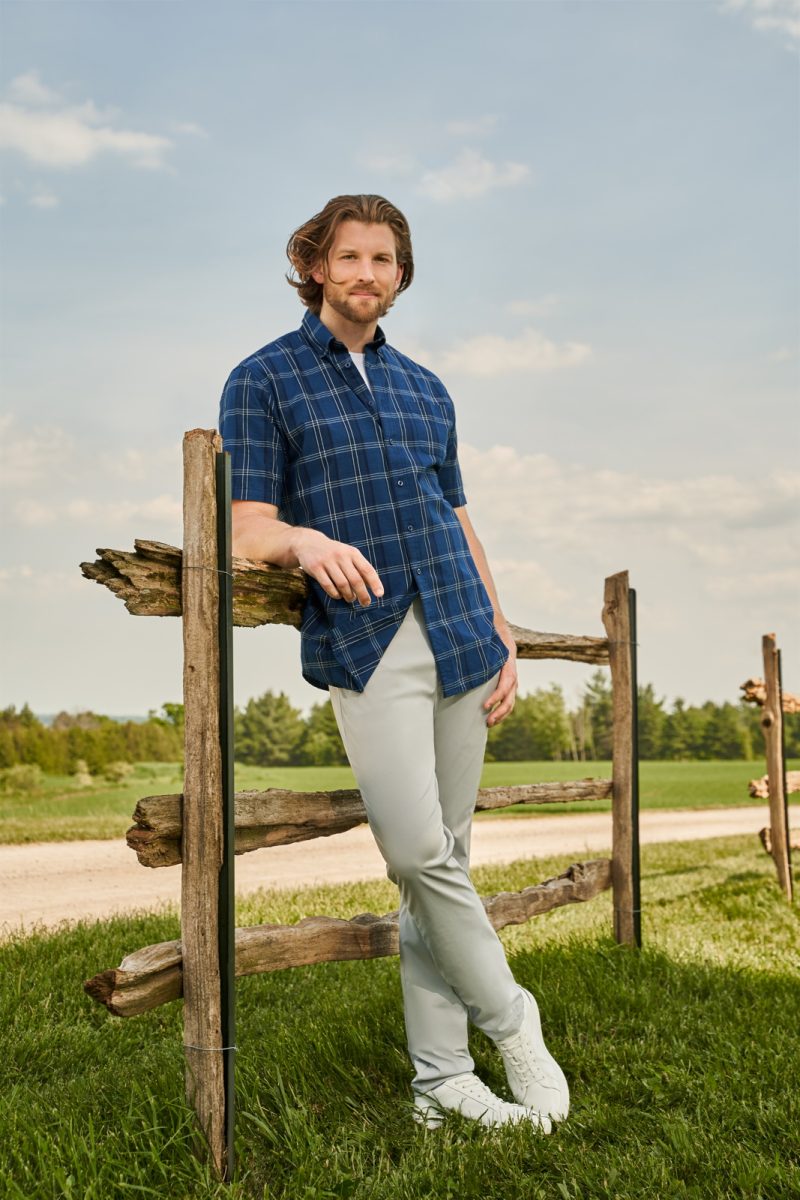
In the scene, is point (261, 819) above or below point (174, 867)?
above

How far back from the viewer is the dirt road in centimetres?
733

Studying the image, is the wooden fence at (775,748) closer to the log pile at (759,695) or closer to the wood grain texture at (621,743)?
the log pile at (759,695)

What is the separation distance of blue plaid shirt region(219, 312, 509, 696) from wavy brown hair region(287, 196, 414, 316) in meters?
0.22

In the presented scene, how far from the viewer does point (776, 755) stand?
8281 millimetres

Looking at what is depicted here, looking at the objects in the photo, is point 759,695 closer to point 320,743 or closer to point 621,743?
point 621,743

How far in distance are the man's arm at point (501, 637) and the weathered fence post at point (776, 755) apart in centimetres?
531

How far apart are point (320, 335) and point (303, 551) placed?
0.75 meters

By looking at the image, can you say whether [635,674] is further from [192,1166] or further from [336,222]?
[192,1166]

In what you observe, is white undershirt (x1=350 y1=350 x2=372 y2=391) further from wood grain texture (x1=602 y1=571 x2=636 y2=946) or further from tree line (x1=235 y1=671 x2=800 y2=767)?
tree line (x1=235 y1=671 x2=800 y2=767)

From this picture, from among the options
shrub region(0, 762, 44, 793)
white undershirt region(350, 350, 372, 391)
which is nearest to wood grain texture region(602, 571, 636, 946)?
white undershirt region(350, 350, 372, 391)

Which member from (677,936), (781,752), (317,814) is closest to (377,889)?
(677,936)

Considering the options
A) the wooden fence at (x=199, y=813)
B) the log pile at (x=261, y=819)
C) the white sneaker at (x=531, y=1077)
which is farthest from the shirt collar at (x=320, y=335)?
the white sneaker at (x=531, y=1077)

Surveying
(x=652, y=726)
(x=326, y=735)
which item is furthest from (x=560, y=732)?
(x=326, y=735)

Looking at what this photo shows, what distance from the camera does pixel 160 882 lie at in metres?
8.78
